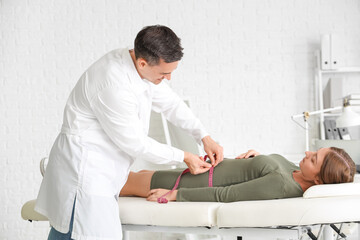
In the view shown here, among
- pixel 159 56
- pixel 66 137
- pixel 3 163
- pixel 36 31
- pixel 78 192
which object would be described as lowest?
pixel 3 163

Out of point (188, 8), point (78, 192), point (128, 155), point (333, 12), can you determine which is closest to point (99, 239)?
point (78, 192)

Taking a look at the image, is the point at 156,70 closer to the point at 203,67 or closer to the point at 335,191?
the point at 335,191

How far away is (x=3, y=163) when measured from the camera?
399 centimetres

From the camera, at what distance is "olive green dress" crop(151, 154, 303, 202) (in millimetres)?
1928

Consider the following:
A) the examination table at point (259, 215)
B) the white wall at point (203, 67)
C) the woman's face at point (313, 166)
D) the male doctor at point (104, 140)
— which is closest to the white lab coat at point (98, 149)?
the male doctor at point (104, 140)

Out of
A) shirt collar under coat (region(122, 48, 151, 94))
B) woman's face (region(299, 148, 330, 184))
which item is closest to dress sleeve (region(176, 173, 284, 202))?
woman's face (region(299, 148, 330, 184))

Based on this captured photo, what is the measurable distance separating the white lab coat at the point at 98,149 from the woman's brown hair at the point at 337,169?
57cm

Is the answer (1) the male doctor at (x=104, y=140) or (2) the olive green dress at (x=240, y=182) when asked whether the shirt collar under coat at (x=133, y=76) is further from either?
(2) the olive green dress at (x=240, y=182)

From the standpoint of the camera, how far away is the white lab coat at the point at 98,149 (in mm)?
1795

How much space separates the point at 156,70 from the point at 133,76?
109mm

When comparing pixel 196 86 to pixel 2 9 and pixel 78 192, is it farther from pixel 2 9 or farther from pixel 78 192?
pixel 78 192

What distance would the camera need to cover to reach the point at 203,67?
3.94m

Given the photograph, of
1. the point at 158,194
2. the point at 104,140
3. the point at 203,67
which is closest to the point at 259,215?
the point at 158,194

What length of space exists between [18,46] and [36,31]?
193 mm
